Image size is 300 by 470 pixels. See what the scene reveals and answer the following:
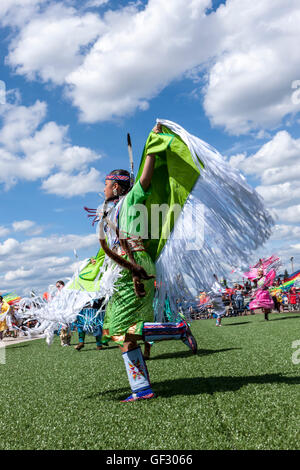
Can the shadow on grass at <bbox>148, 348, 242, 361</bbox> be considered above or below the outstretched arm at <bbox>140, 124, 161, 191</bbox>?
below

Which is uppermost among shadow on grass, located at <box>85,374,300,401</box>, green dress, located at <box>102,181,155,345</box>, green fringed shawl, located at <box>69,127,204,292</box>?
green fringed shawl, located at <box>69,127,204,292</box>

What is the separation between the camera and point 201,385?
3713 mm

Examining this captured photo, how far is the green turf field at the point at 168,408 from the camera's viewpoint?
236 centimetres

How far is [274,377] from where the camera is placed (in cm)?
380

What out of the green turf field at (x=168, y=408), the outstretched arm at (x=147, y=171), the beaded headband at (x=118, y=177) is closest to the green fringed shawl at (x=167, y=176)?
the outstretched arm at (x=147, y=171)

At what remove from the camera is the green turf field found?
236 cm

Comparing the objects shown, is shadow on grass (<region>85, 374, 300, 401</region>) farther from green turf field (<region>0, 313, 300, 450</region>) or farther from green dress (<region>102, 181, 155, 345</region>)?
green dress (<region>102, 181, 155, 345</region>)

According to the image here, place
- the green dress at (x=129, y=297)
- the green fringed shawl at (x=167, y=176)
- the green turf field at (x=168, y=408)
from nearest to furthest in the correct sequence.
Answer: the green turf field at (x=168, y=408) < the green fringed shawl at (x=167, y=176) < the green dress at (x=129, y=297)

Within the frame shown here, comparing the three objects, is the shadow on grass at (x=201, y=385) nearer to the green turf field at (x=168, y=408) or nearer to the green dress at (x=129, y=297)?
the green turf field at (x=168, y=408)

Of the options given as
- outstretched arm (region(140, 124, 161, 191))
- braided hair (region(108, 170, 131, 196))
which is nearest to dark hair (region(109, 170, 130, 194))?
braided hair (region(108, 170, 131, 196))

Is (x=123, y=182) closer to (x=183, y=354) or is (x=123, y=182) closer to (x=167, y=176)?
(x=167, y=176)

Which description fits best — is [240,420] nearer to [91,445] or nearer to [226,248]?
[91,445]

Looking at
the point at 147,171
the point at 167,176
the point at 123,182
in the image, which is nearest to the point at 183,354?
the point at 123,182
